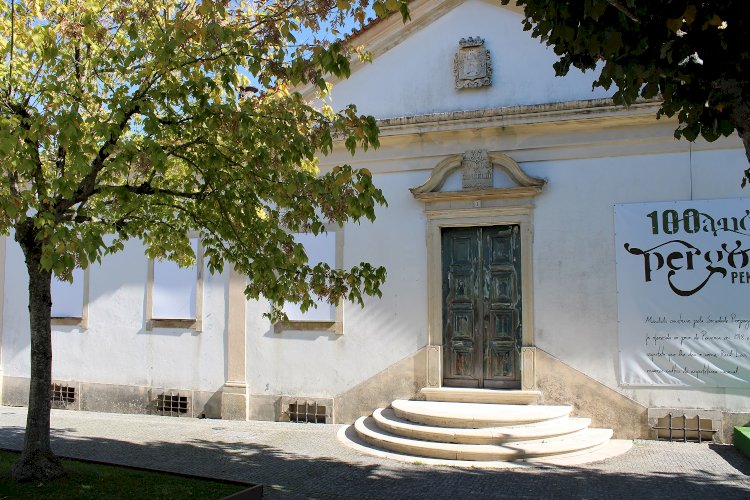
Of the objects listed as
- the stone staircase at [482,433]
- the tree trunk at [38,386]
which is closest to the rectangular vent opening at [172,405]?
the stone staircase at [482,433]

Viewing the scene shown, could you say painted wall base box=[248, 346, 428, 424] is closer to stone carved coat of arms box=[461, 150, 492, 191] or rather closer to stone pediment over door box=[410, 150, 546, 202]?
stone pediment over door box=[410, 150, 546, 202]

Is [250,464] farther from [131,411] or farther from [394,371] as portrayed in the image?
[131,411]

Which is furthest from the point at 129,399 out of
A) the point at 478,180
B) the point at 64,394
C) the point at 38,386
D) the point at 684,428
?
the point at 684,428

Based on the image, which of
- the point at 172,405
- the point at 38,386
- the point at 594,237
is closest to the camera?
the point at 38,386

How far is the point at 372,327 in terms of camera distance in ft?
34.2

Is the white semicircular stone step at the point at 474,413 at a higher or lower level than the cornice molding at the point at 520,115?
lower

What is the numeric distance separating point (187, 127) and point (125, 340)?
275 inches

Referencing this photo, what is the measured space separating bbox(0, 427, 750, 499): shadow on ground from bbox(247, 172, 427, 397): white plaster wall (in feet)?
6.83

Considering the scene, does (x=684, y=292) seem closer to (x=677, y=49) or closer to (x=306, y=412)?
(x=677, y=49)

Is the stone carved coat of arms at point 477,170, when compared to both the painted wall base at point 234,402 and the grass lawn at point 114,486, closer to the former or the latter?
the painted wall base at point 234,402

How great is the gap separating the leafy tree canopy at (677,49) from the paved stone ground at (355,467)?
3.81 metres

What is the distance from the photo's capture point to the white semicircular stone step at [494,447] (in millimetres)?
8008

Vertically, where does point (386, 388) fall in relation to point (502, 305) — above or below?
below

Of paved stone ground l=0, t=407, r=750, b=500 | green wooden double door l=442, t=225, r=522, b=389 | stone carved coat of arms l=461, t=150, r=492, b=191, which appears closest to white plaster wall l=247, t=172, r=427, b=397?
green wooden double door l=442, t=225, r=522, b=389
